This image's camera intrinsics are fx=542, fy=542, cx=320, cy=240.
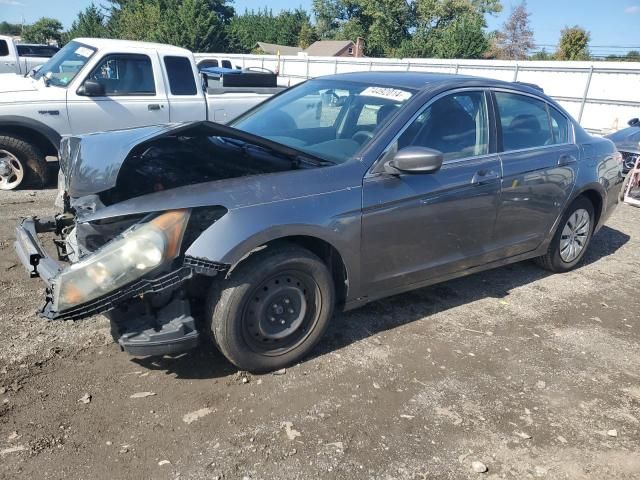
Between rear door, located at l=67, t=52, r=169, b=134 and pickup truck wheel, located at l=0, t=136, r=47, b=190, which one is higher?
rear door, located at l=67, t=52, r=169, b=134

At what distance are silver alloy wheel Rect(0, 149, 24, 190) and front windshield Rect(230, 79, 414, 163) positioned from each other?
382 cm

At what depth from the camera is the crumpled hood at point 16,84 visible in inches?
268

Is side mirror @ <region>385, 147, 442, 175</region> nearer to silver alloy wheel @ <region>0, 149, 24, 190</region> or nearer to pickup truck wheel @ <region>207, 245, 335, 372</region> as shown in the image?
pickup truck wheel @ <region>207, 245, 335, 372</region>

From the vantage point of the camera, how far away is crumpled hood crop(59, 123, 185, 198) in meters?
3.21

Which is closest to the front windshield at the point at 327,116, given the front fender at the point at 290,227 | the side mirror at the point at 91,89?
the front fender at the point at 290,227

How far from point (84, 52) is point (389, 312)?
5.65 m

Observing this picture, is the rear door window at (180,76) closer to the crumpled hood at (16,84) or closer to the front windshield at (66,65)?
the front windshield at (66,65)

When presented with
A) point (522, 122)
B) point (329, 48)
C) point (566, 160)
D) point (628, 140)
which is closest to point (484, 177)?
point (522, 122)

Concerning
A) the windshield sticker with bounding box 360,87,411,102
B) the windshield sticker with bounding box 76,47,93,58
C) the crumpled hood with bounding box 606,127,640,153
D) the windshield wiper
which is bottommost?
the crumpled hood with bounding box 606,127,640,153

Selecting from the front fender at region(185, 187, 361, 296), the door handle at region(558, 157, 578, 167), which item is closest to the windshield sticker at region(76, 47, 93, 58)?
the front fender at region(185, 187, 361, 296)

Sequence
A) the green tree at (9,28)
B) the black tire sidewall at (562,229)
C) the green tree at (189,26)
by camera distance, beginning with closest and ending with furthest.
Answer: the black tire sidewall at (562,229) < the green tree at (189,26) < the green tree at (9,28)

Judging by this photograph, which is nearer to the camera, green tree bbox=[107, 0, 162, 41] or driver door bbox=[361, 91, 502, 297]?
driver door bbox=[361, 91, 502, 297]

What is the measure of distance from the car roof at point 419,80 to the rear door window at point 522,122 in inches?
4.8

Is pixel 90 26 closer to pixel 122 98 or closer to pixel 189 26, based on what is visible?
pixel 189 26
